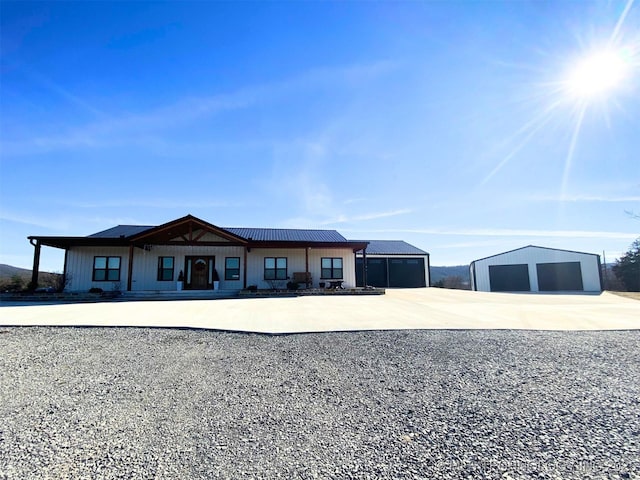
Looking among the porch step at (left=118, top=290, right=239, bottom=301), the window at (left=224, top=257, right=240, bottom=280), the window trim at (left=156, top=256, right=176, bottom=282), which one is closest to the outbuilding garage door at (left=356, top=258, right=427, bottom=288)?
the window at (left=224, top=257, right=240, bottom=280)

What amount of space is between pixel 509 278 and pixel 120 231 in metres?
26.9

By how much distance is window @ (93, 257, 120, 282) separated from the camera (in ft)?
54.3

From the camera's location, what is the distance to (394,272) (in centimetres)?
2477

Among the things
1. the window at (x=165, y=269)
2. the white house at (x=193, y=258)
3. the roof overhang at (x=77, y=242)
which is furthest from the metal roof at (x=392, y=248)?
the roof overhang at (x=77, y=242)

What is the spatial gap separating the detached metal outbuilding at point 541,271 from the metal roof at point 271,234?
1375 centimetres

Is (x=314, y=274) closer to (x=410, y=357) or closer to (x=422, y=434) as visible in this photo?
(x=410, y=357)

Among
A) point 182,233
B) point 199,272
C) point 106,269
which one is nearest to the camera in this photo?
point 106,269

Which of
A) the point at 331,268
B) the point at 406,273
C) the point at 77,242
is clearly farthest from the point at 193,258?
the point at 406,273

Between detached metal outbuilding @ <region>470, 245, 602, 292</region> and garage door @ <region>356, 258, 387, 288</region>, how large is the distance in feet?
27.1

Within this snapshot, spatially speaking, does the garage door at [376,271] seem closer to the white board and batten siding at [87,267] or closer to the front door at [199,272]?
the front door at [199,272]

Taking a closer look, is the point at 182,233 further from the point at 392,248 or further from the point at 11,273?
the point at 11,273

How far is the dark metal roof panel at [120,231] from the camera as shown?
1755cm

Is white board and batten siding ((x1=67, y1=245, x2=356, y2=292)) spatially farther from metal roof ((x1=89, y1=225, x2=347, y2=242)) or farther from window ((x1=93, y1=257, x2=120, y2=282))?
metal roof ((x1=89, y1=225, x2=347, y2=242))

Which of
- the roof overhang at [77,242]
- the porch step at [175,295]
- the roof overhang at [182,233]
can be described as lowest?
the porch step at [175,295]
